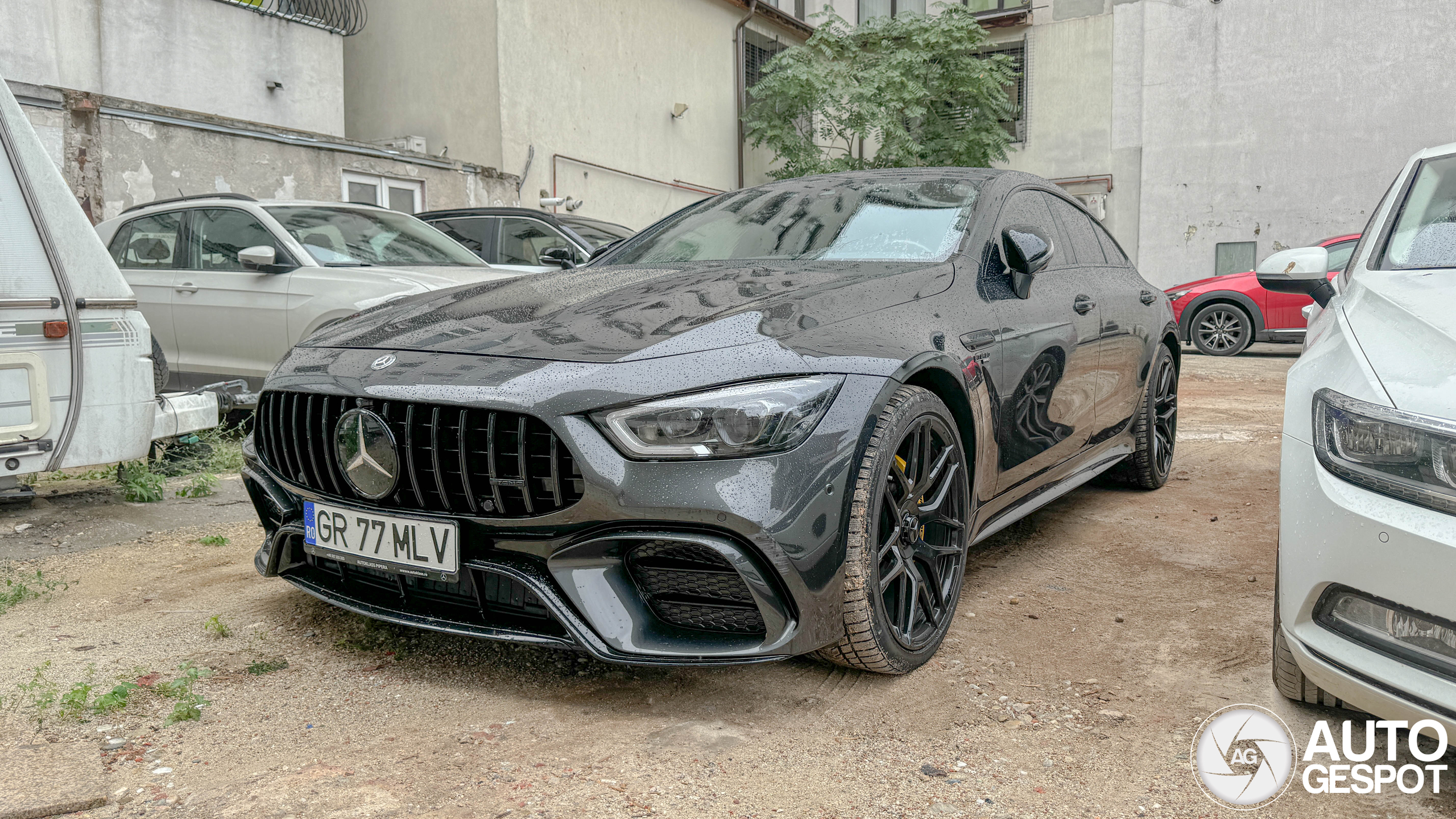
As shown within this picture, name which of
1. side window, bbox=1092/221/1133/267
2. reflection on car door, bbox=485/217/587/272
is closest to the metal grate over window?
reflection on car door, bbox=485/217/587/272

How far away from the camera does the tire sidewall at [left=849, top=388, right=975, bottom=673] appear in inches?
94.0

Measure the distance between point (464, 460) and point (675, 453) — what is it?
1.59ft

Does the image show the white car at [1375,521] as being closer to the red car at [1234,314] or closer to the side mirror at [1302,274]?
the side mirror at [1302,274]

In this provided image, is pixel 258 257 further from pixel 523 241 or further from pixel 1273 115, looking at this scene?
pixel 1273 115

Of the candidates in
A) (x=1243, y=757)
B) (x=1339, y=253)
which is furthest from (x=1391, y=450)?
(x=1339, y=253)

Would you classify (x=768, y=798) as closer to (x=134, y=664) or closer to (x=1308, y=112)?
(x=134, y=664)

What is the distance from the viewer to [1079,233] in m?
4.33

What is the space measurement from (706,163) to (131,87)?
896 cm

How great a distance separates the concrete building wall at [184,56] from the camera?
9.96 m

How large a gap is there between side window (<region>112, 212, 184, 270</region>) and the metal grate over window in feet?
17.7

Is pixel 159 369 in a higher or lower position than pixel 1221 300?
lower

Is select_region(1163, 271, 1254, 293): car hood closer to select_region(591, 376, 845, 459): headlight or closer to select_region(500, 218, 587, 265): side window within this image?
select_region(500, 218, 587, 265): side window

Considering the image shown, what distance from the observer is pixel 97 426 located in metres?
4.14

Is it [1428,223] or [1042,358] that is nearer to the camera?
[1428,223]
